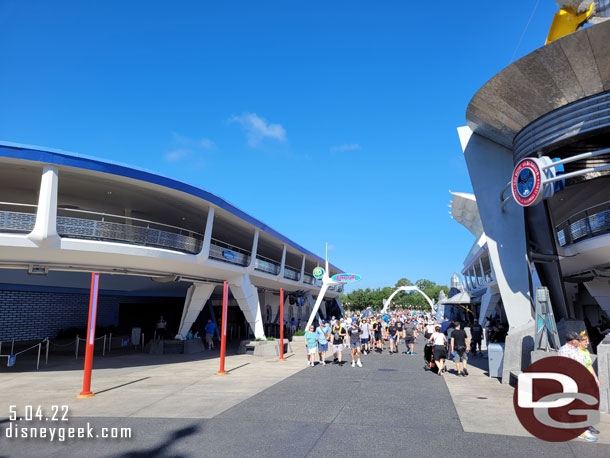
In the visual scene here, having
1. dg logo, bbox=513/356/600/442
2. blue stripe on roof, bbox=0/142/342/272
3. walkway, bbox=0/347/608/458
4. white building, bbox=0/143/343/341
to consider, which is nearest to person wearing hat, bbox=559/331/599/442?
dg logo, bbox=513/356/600/442

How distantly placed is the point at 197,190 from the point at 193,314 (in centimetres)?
739

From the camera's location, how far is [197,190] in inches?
651

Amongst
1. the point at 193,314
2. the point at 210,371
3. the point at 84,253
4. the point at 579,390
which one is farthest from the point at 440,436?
the point at 193,314

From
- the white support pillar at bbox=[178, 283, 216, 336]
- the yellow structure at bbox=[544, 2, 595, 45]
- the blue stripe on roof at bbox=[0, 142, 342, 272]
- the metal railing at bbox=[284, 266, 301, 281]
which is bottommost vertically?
the white support pillar at bbox=[178, 283, 216, 336]

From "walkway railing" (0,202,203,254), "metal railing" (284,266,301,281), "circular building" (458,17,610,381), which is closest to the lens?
"circular building" (458,17,610,381)

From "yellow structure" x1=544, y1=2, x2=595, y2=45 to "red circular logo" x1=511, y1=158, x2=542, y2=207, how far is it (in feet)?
22.5

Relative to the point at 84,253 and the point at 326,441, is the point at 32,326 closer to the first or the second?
the point at 84,253

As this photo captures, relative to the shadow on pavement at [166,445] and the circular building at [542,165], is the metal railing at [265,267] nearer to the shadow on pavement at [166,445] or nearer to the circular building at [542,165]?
the circular building at [542,165]

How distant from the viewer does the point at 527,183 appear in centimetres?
1297

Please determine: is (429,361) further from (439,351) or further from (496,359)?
(496,359)

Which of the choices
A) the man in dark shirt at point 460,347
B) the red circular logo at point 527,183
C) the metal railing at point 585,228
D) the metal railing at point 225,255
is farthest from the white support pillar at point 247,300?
the metal railing at point 585,228

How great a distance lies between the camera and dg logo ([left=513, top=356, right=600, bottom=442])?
6.36 m

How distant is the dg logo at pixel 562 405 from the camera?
6355 mm

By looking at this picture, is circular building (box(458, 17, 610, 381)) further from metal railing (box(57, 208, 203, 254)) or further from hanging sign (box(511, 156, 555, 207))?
metal railing (box(57, 208, 203, 254))
